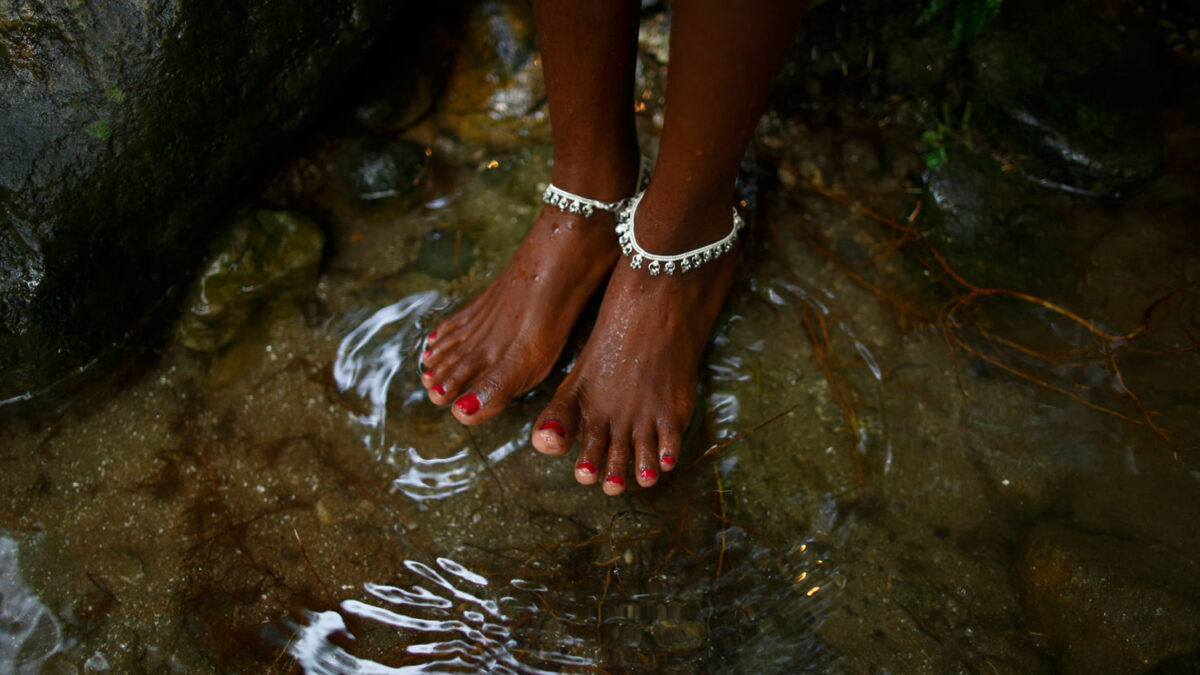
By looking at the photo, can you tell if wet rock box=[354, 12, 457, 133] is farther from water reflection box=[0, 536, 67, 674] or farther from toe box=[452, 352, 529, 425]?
water reflection box=[0, 536, 67, 674]

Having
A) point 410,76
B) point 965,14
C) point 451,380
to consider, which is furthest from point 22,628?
point 965,14

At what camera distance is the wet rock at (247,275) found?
6.84ft

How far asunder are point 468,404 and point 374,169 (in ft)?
3.32

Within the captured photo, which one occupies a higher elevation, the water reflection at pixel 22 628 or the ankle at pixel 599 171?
the ankle at pixel 599 171

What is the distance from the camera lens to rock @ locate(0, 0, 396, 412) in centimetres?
180

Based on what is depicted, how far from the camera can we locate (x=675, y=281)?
6.12 ft

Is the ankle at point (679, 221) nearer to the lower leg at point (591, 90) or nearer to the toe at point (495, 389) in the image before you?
the lower leg at point (591, 90)

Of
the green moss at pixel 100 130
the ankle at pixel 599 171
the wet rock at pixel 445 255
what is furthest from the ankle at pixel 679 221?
the green moss at pixel 100 130

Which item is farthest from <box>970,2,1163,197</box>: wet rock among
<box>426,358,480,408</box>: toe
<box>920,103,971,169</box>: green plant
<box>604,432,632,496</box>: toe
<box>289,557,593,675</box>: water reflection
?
<box>289,557,593,675</box>: water reflection

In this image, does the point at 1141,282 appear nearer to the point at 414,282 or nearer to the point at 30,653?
the point at 414,282

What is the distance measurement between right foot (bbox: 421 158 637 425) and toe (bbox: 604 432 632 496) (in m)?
0.31

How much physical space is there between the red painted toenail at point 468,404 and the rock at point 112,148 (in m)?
1.02

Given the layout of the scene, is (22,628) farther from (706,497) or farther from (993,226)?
(993,226)

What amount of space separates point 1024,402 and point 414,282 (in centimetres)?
184
